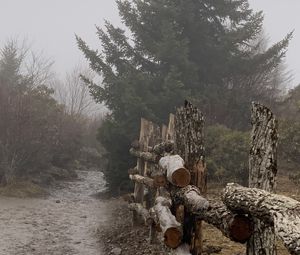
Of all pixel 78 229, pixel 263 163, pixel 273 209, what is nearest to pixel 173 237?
pixel 263 163

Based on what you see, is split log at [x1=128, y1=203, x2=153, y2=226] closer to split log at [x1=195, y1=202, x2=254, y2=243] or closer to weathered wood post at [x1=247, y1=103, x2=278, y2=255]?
split log at [x1=195, y1=202, x2=254, y2=243]

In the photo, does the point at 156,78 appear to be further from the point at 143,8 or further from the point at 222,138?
the point at 222,138

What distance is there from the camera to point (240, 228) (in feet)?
11.3

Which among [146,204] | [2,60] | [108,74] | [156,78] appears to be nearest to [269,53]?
Answer: [156,78]

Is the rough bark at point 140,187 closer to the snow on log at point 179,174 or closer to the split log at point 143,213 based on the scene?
the split log at point 143,213

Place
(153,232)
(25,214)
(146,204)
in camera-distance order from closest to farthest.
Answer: (153,232), (146,204), (25,214)

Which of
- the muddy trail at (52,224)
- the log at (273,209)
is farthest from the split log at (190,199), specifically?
the muddy trail at (52,224)

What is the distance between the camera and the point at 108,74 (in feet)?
56.9

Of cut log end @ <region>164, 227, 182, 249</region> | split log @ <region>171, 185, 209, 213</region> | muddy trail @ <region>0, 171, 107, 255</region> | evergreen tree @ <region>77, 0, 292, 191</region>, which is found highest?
evergreen tree @ <region>77, 0, 292, 191</region>

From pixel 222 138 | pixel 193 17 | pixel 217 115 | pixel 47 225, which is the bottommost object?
pixel 47 225

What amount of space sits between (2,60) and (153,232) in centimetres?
2424

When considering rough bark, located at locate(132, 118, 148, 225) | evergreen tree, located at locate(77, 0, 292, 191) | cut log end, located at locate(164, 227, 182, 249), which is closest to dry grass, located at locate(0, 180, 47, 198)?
evergreen tree, located at locate(77, 0, 292, 191)

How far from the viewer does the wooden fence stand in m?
2.77

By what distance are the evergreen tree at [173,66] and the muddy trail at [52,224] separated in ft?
8.66
